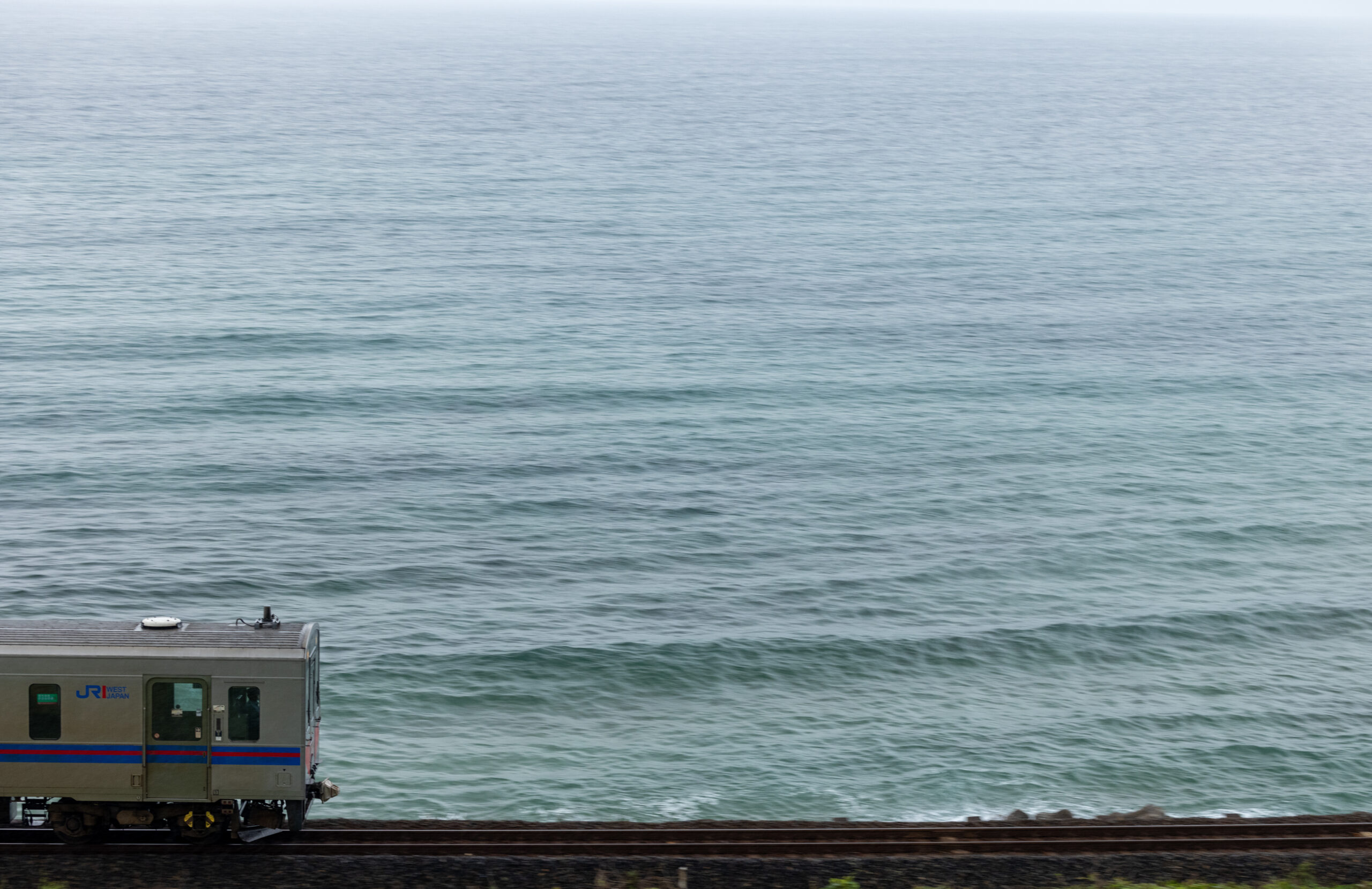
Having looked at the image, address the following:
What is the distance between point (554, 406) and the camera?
55625 mm

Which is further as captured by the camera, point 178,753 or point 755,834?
point 755,834

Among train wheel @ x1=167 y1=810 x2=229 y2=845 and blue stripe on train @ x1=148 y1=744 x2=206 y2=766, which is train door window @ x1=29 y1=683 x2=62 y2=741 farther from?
train wheel @ x1=167 y1=810 x2=229 y2=845

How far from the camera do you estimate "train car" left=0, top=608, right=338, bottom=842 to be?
17453mm

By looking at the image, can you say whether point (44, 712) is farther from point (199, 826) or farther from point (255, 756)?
point (255, 756)

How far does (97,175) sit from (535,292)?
1993 inches

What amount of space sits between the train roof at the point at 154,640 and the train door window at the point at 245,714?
1.60ft

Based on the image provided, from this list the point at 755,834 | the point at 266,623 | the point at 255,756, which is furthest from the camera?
the point at 755,834

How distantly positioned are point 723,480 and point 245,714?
103ft

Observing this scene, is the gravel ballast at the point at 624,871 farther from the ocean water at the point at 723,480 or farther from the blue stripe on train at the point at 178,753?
the ocean water at the point at 723,480

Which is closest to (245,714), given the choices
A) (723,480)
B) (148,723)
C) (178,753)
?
(178,753)

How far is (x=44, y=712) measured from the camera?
57.4ft

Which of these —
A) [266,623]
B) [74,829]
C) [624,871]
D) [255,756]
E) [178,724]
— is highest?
Answer: [266,623]

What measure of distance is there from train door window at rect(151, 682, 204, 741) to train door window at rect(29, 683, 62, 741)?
1.17 metres

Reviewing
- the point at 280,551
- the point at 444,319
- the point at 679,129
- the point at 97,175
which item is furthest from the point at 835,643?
the point at 679,129
